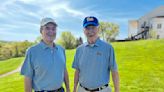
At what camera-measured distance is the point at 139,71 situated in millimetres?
25359

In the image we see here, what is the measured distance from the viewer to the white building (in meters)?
75.1

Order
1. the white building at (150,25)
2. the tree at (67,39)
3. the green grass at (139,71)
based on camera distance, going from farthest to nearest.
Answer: the tree at (67,39), the white building at (150,25), the green grass at (139,71)

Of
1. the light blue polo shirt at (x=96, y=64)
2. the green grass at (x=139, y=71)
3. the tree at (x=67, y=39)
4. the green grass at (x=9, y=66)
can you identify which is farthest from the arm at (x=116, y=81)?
the tree at (x=67, y=39)

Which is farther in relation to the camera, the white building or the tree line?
the tree line

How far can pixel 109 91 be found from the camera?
7.43 meters

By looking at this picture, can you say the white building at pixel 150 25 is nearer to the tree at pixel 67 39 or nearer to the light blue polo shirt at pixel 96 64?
the tree at pixel 67 39

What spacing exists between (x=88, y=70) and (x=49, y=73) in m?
0.90

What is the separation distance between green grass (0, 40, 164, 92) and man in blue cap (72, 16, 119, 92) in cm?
1100

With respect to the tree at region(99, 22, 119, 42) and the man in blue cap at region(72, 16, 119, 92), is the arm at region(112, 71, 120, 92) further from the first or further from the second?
the tree at region(99, 22, 119, 42)

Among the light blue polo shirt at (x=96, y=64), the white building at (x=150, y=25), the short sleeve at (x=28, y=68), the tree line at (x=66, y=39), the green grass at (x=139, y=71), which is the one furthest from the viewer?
the tree line at (x=66, y=39)

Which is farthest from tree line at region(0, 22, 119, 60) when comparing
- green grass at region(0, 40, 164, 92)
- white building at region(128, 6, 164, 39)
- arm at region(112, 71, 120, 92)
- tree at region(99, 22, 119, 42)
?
arm at region(112, 71, 120, 92)

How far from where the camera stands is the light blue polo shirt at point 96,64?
7.31m

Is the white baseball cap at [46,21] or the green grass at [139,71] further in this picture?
the green grass at [139,71]

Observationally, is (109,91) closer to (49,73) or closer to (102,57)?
(102,57)
